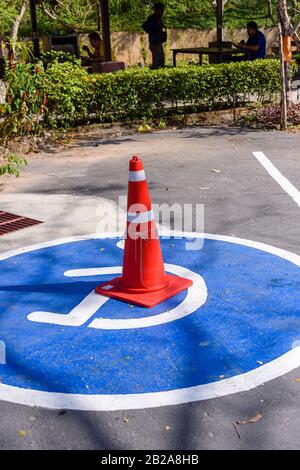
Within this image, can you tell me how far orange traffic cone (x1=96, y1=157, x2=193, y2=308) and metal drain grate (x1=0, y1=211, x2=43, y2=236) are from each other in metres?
2.16

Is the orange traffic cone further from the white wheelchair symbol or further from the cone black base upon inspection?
the white wheelchair symbol

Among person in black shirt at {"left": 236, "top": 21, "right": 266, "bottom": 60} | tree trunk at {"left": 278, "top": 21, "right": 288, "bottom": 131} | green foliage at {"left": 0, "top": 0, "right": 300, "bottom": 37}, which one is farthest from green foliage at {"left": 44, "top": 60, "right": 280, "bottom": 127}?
green foliage at {"left": 0, "top": 0, "right": 300, "bottom": 37}

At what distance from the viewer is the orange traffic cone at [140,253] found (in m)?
5.23

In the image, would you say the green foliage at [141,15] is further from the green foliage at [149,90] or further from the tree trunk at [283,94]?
the tree trunk at [283,94]

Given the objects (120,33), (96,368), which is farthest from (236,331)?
(120,33)

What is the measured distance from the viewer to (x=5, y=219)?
7.48m

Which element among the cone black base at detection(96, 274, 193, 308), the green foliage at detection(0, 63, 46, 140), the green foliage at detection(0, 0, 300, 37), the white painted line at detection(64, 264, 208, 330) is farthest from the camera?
the green foliage at detection(0, 0, 300, 37)

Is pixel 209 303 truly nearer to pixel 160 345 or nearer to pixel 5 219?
pixel 160 345

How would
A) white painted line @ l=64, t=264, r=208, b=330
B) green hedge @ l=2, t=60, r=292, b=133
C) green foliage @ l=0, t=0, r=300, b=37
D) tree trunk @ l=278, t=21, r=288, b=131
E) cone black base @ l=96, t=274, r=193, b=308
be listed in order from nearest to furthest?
white painted line @ l=64, t=264, r=208, b=330
cone black base @ l=96, t=274, r=193, b=308
green hedge @ l=2, t=60, r=292, b=133
tree trunk @ l=278, t=21, r=288, b=131
green foliage @ l=0, t=0, r=300, b=37

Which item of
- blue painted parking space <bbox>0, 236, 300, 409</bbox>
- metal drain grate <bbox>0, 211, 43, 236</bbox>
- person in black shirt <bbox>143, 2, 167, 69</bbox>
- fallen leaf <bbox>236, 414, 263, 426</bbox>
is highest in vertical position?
person in black shirt <bbox>143, 2, 167, 69</bbox>

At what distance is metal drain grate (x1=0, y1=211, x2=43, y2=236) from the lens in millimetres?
7098

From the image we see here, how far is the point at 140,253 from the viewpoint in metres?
5.24

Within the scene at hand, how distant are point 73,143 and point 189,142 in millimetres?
2159

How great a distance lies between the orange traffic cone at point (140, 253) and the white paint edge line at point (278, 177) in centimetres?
296
